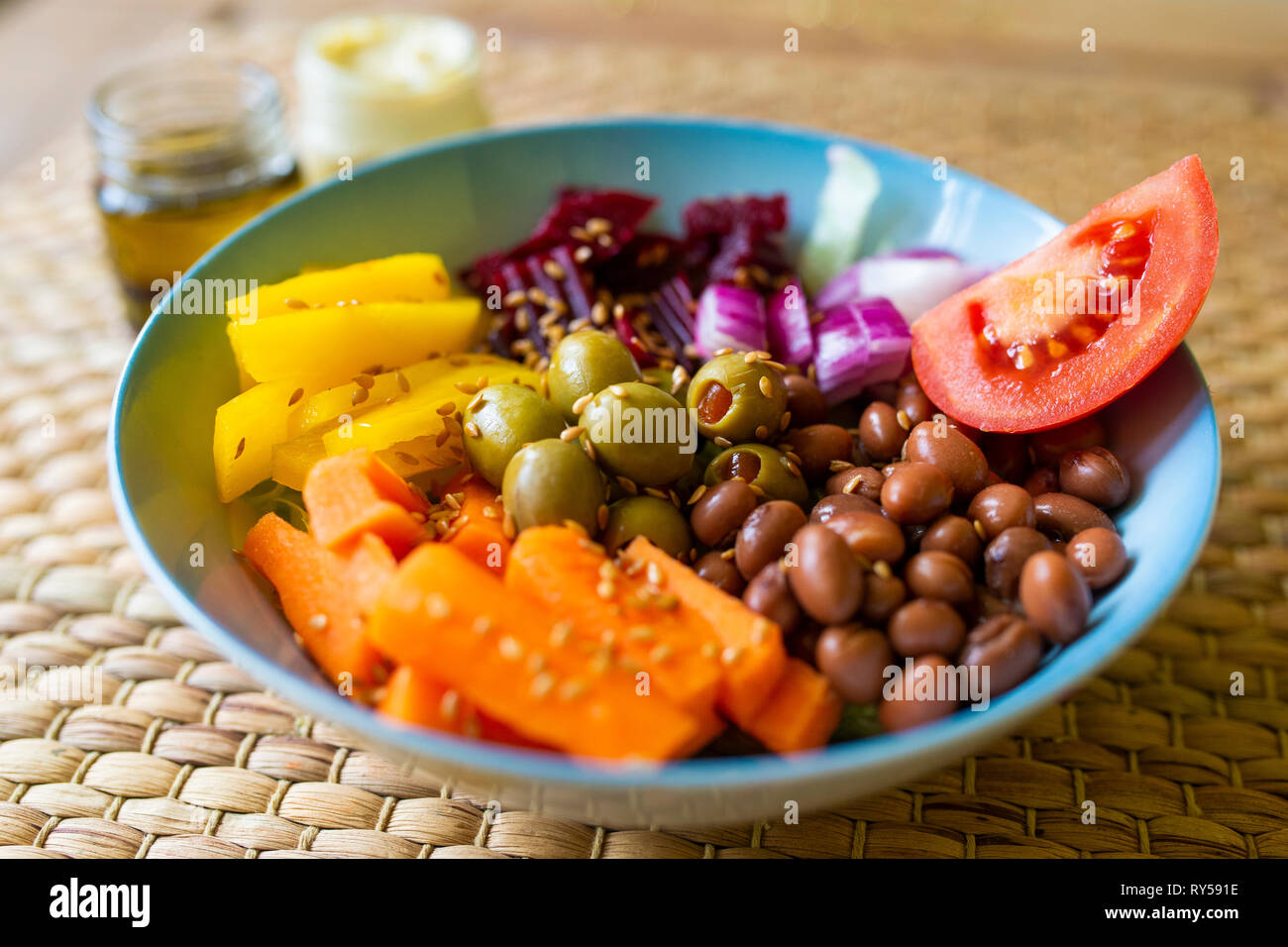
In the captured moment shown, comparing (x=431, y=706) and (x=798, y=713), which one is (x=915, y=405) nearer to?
(x=798, y=713)

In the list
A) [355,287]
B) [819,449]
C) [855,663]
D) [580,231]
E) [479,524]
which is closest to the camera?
[855,663]

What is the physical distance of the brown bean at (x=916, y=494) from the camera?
67.1 inches

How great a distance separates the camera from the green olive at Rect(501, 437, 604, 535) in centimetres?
172

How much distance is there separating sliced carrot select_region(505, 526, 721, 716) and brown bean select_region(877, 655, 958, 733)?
0.26 metres

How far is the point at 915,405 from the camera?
197cm

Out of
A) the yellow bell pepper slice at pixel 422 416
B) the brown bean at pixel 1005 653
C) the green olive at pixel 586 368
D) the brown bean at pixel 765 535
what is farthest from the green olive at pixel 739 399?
the brown bean at pixel 1005 653

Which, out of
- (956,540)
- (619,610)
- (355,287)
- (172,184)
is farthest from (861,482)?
(172,184)

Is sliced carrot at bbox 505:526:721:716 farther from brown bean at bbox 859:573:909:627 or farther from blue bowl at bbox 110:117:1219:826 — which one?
brown bean at bbox 859:573:909:627

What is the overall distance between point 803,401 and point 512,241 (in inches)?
35.9

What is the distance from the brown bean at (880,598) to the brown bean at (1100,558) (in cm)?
29

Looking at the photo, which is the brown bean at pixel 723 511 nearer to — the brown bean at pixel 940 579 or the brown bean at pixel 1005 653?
the brown bean at pixel 940 579

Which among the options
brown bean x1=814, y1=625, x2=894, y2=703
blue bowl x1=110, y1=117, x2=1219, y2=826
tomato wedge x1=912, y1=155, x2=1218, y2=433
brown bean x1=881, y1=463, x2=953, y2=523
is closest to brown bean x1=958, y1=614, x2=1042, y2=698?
blue bowl x1=110, y1=117, x2=1219, y2=826

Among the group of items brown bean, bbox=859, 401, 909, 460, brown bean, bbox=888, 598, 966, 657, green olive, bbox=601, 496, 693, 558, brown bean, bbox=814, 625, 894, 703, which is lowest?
brown bean, bbox=814, 625, 894, 703

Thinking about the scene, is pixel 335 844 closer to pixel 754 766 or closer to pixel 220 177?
pixel 754 766
